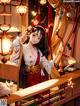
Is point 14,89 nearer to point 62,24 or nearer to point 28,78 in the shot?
point 28,78

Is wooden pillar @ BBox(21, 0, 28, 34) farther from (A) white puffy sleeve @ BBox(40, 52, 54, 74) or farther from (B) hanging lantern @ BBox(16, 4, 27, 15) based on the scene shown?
(A) white puffy sleeve @ BBox(40, 52, 54, 74)

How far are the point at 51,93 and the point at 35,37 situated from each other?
36.5 inches

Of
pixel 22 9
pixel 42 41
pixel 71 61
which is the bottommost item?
pixel 71 61

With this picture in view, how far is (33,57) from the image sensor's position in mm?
4520

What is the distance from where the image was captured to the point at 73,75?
5105 mm

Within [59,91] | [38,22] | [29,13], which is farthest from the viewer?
[29,13]

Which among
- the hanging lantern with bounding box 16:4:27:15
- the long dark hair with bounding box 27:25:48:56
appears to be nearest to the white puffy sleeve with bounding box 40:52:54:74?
the long dark hair with bounding box 27:25:48:56

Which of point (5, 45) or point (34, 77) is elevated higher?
point (5, 45)

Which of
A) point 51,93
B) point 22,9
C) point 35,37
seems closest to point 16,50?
point 35,37

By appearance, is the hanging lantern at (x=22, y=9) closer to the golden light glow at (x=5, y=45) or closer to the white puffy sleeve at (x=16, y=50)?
the golden light glow at (x=5, y=45)

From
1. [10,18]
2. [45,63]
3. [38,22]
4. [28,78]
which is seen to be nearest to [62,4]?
[38,22]

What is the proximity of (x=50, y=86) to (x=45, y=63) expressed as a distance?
43 cm

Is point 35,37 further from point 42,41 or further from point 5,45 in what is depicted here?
point 5,45

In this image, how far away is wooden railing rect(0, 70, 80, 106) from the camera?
3.95 m
